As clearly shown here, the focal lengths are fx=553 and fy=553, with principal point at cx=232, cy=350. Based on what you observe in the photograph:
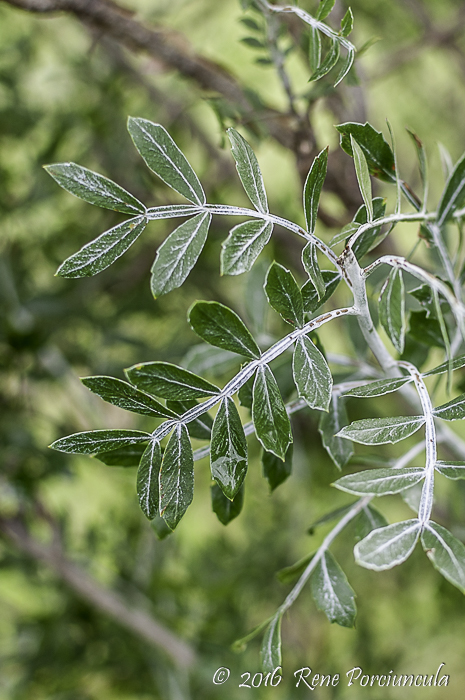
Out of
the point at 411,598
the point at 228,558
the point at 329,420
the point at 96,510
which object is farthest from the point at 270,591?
the point at 329,420

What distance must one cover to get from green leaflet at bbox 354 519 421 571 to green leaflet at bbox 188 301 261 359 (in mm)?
64

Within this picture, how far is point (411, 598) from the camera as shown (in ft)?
2.30

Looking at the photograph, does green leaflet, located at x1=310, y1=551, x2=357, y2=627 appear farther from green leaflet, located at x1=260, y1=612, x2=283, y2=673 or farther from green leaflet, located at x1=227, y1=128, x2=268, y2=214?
green leaflet, located at x1=227, y1=128, x2=268, y2=214

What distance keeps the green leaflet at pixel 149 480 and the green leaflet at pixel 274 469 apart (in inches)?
2.0

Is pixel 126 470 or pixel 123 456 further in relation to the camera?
pixel 126 470

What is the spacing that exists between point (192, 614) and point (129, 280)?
0.34m

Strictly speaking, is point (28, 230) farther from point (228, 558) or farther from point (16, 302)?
point (228, 558)

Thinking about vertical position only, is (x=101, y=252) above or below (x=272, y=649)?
above

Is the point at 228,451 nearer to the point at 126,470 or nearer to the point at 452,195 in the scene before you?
the point at 452,195

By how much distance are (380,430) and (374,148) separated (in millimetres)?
106

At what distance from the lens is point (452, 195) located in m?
0.20

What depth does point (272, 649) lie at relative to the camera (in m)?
0.20

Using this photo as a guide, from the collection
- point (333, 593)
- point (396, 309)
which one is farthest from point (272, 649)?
point (396, 309)

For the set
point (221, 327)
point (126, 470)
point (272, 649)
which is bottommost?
point (126, 470)
